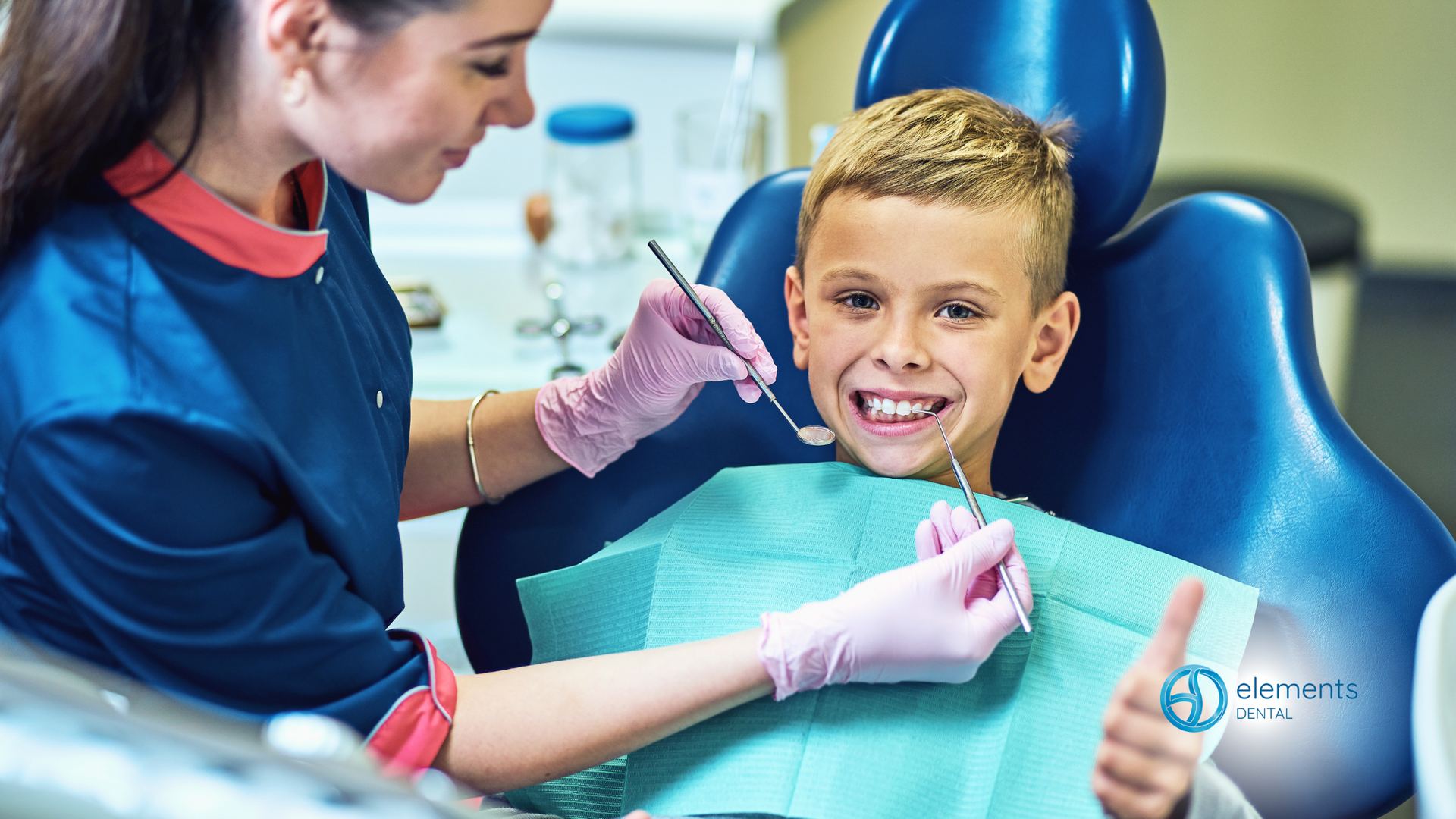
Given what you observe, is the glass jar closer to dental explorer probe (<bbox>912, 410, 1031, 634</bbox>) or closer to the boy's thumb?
dental explorer probe (<bbox>912, 410, 1031, 634</bbox>)

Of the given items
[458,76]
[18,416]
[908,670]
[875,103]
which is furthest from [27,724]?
[875,103]

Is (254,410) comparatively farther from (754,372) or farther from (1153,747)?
(1153,747)

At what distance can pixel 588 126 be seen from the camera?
71.6 inches

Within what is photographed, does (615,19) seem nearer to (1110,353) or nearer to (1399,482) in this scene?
(1110,353)

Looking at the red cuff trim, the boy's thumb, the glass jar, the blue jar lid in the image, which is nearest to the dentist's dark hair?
the red cuff trim

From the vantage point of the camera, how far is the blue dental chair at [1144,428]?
0.92 meters

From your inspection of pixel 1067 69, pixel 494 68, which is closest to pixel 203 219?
Answer: pixel 494 68

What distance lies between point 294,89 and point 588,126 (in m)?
1.11

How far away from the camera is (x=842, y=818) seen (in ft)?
2.71

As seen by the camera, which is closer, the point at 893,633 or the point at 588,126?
the point at 893,633

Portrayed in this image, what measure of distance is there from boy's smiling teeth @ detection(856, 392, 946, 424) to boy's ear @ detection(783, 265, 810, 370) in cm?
9

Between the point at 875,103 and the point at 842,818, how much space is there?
713 millimetres

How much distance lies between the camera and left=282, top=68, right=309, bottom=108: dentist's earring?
73 centimetres

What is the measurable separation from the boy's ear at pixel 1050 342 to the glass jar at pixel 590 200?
102cm
